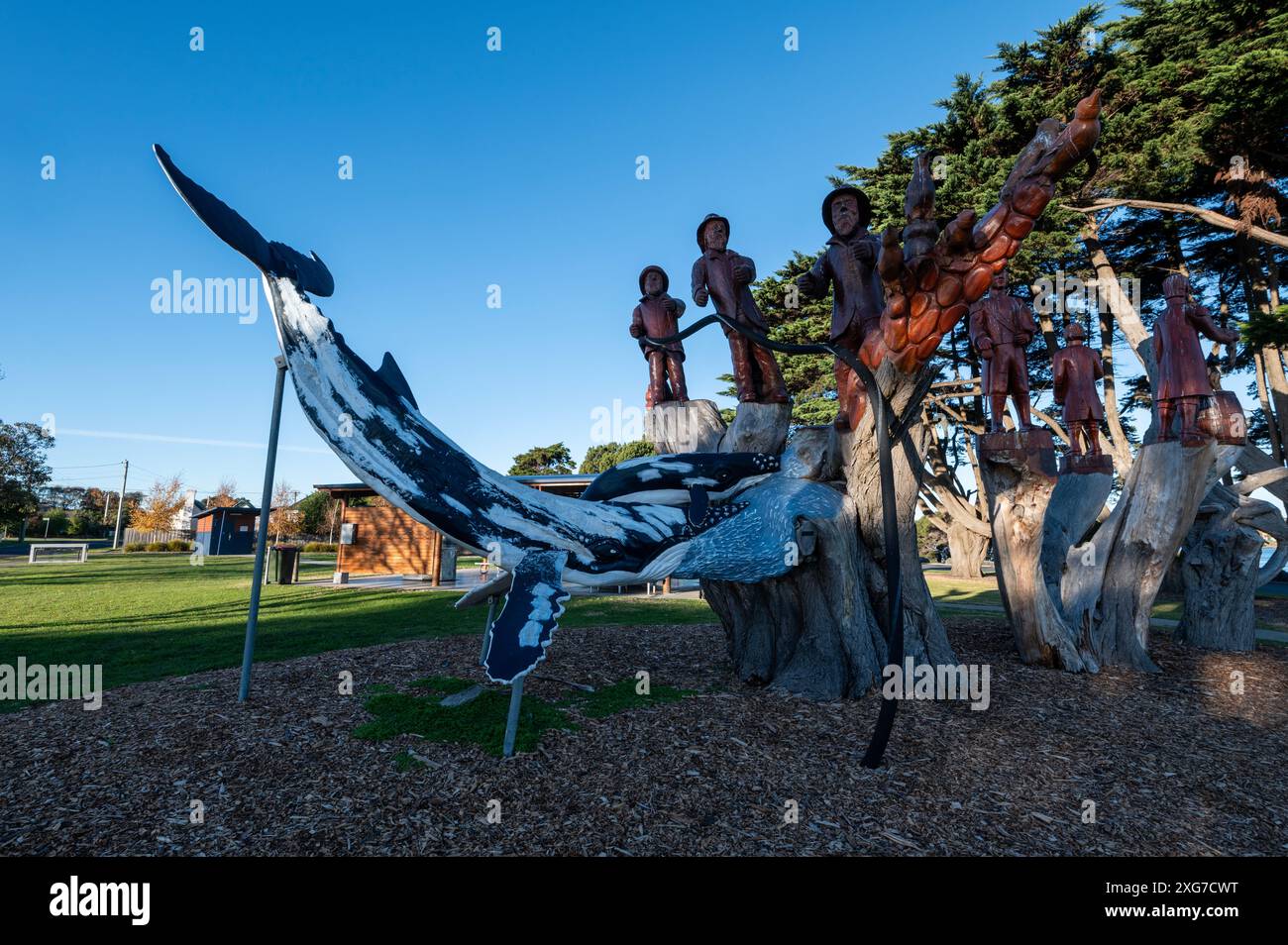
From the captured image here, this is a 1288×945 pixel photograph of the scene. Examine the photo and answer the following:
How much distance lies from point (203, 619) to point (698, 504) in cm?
840

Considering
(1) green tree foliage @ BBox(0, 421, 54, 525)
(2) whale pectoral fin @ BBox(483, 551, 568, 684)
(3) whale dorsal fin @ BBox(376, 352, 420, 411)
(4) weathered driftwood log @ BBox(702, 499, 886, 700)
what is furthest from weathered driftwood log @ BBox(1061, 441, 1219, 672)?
(1) green tree foliage @ BBox(0, 421, 54, 525)

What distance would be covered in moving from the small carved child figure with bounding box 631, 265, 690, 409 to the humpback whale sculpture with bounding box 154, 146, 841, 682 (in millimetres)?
1905

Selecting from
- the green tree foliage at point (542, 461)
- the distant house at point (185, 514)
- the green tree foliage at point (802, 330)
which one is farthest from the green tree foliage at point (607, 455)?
the distant house at point (185, 514)

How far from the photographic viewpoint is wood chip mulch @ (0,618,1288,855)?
263 cm

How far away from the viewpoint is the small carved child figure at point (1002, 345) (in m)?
6.45

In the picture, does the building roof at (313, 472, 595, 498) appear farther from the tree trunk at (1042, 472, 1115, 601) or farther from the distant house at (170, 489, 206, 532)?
the distant house at (170, 489, 206, 532)

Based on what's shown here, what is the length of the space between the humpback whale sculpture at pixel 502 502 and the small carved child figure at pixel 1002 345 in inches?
137

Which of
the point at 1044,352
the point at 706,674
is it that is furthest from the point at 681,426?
the point at 1044,352

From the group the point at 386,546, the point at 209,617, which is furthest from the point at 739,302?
the point at 386,546

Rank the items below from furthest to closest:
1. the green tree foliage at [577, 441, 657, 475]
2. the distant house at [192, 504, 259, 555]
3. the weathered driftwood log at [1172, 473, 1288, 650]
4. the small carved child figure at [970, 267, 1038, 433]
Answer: the green tree foliage at [577, 441, 657, 475] → the distant house at [192, 504, 259, 555] → the weathered driftwood log at [1172, 473, 1288, 650] → the small carved child figure at [970, 267, 1038, 433]

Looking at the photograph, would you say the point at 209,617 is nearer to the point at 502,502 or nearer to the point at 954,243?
the point at 502,502

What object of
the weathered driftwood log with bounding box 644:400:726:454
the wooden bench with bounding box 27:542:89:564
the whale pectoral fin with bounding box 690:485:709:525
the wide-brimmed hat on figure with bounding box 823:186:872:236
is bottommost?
the wooden bench with bounding box 27:542:89:564
